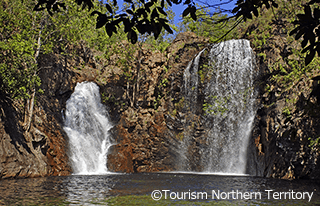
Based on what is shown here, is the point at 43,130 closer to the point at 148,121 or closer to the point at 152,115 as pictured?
the point at 148,121

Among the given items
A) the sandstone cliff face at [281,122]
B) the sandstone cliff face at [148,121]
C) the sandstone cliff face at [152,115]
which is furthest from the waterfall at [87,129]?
the sandstone cliff face at [281,122]

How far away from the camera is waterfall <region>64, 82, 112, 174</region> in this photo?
1958cm

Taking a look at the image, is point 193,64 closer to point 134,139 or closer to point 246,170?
point 134,139

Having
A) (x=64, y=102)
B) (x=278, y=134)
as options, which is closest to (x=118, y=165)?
(x=64, y=102)

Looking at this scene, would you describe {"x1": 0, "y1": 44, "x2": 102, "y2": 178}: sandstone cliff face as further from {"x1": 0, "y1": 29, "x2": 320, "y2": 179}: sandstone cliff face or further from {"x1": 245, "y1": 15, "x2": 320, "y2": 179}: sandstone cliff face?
{"x1": 245, "y1": 15, "x2": 320, "y2": 179}: sandstone cliff face

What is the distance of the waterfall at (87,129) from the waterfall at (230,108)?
26.0ft

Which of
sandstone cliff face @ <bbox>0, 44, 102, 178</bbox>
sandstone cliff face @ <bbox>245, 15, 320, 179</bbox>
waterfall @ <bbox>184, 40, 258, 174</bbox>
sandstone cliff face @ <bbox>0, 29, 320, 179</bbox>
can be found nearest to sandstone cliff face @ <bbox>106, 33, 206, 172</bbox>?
sandstone cliff face @ <bbox>0, 29, 320, 179</bbox>

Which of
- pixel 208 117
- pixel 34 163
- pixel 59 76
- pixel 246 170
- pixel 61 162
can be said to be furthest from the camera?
pixel 208 117

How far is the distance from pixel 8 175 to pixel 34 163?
6.95ft

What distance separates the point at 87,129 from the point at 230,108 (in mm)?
11347

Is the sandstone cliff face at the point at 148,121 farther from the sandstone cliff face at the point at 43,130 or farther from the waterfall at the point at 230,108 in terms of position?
the waterfall at the point at 230,108

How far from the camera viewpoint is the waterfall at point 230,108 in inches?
801

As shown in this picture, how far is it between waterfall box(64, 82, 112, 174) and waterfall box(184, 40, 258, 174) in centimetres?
793

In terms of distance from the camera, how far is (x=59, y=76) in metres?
21.3
